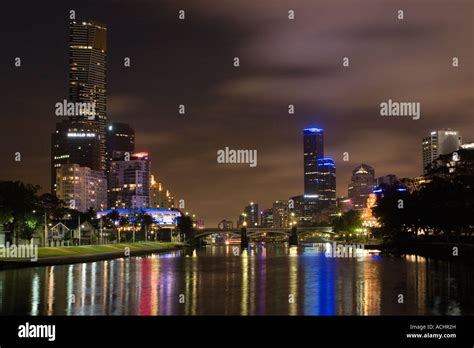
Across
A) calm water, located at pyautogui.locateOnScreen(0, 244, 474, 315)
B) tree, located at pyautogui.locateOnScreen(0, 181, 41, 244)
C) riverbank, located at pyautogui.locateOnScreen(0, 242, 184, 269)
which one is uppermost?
tree, located at pyautogui.locateOnScreen(0, 181, 41, 244)

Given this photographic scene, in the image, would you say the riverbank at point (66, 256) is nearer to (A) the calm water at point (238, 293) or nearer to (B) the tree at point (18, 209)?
(B) the tree at point (18, 209)

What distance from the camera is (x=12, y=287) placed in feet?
201

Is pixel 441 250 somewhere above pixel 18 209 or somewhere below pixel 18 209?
below

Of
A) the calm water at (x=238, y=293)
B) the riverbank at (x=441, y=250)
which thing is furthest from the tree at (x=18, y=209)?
the riverbank at (x=441, y=250)

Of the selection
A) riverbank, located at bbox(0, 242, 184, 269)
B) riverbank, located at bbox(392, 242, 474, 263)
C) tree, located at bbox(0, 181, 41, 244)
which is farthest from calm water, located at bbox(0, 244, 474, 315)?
tree, located at bbox(0, 181, 41, 244)

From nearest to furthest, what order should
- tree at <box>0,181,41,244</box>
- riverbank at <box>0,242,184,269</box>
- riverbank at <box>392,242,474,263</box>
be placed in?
1. riverbank at <box>0,242,184,269</box>
2. riverbank at <box>392,242,474,263</box>
3. tree at <box>0,181,41,244</box>

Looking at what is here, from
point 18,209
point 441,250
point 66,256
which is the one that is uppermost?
point 18,209

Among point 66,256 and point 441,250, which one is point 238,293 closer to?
point 66,256

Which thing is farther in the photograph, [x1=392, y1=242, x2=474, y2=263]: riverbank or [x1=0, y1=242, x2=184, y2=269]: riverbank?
[x1=392, y1=242, x2=474, y2=263]: riverbank

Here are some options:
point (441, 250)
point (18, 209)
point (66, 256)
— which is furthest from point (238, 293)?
point (441, 250)

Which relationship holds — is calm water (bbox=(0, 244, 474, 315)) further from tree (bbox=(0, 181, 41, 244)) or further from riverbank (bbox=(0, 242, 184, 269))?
tree (bbox=(0, 181, 41, 244))
